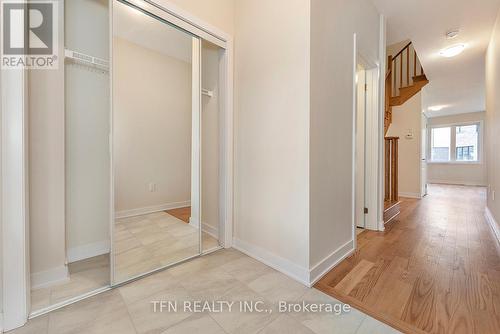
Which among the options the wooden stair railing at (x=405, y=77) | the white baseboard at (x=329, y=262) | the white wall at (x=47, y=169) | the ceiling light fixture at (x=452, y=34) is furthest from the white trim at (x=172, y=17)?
Answer: the wooden stair railing at (x=405, y=77)

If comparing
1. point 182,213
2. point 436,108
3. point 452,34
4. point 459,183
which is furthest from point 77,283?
point 459,183

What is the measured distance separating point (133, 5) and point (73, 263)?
2.05 meters

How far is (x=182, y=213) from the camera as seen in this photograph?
2.09 m

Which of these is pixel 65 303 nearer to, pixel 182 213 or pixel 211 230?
pixel 182 213

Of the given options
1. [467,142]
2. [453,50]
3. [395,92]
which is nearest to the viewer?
[453,50]

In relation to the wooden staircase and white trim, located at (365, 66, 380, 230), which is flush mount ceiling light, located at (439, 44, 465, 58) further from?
white trim, located at (365, 66, 380, 230)

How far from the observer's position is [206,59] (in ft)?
6.82

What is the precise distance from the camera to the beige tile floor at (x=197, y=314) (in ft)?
3.67

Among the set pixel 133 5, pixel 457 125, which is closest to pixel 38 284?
pixel 133 5

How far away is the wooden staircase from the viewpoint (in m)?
3.28

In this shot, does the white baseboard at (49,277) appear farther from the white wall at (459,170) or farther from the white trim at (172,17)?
the white wall at (459,170)

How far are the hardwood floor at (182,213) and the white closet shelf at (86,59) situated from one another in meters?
1.35

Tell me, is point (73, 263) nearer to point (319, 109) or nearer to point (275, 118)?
point (275, 118)

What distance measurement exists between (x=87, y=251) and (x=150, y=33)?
6.34 feet
